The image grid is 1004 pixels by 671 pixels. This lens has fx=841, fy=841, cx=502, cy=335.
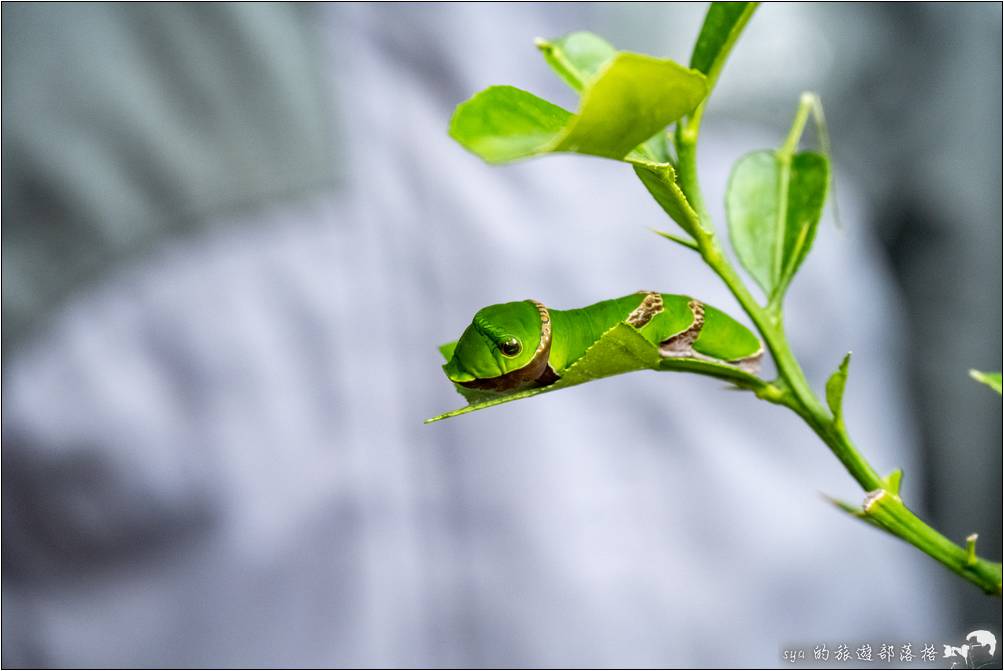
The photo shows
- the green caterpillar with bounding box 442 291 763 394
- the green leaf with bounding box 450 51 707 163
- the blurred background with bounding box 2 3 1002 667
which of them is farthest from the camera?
the blurred background with bounding box 2 3 1002 667

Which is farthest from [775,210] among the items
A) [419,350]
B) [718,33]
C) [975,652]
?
[419,350]

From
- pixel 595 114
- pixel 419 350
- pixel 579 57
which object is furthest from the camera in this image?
pixel 419 350

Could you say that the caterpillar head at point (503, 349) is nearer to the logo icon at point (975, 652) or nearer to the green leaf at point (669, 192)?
the green leaf at point (669, 192)

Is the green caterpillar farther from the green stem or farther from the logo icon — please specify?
the logo icon

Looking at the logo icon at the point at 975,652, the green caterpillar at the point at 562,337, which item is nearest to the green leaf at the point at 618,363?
the green caterpillar at the point at 562,337

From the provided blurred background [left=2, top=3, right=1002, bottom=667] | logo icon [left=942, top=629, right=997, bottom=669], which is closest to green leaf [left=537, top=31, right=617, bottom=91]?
logo icon [left=942, top=629, right=997, bottom=669]

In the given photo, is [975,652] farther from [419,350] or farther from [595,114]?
[419,350]
